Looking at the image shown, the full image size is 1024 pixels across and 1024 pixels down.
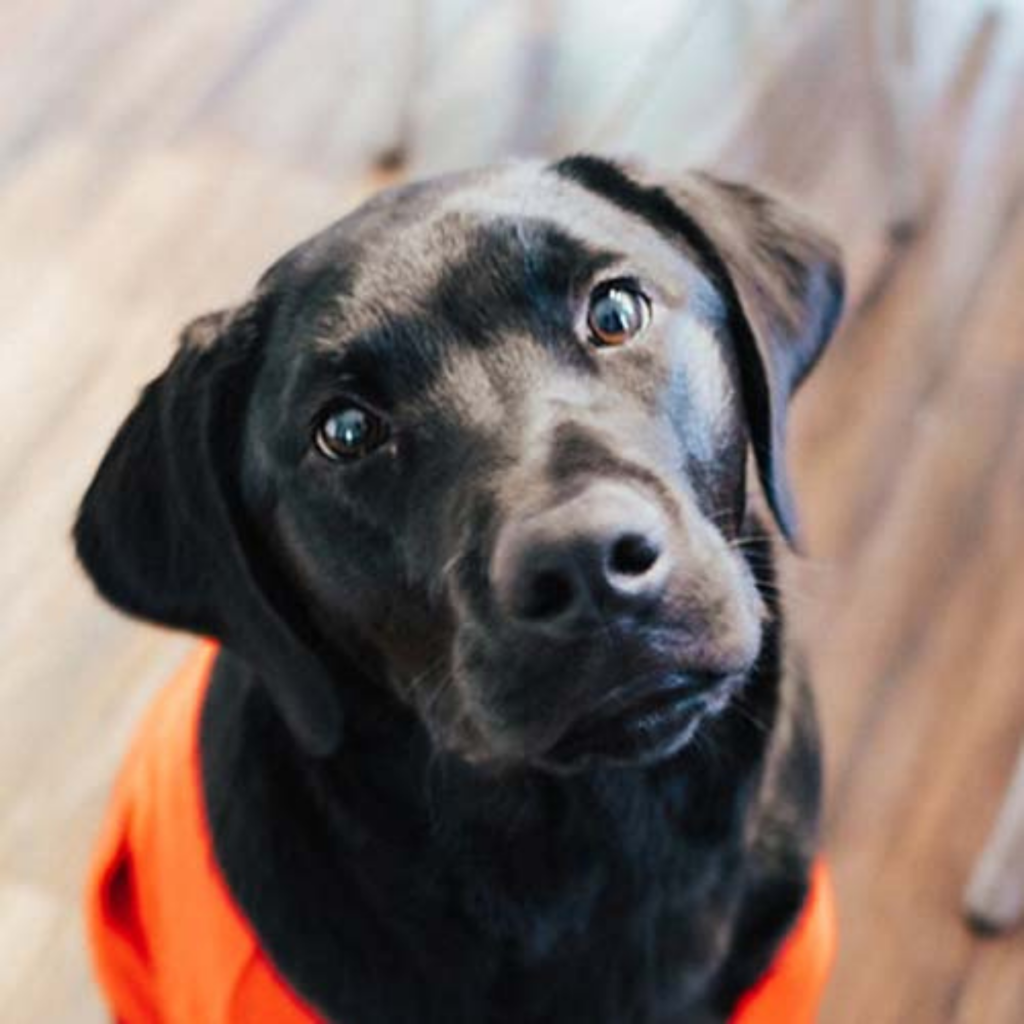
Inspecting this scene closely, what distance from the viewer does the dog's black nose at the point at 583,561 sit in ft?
3.39

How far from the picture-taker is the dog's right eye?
1.22 metres

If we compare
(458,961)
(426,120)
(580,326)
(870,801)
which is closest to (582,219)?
(580,326)

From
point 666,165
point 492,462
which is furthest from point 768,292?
point 666,165

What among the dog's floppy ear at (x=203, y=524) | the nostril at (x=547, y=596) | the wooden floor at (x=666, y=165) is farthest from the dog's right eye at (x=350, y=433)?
the wooden floor at (x=666, y=165)

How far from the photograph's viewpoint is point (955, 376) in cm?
237

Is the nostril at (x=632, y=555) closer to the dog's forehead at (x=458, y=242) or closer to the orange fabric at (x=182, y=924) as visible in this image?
the dog's forehead at (x=458, y=242)

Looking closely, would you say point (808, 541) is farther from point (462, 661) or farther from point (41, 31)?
point (41, 31)

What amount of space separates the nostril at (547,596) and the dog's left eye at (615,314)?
24 cm

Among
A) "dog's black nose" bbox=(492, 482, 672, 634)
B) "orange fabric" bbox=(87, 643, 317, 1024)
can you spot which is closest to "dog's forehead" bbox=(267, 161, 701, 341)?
"dog's black nose" bbox=(492, 482, 672, 634)

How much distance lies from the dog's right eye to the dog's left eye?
0.53 ft

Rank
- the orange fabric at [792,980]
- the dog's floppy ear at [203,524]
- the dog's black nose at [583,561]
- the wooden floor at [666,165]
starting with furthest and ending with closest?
1. the wooden floor at [666,165]
2. the orange fabric at [792,980]
3. the dog's floppy ear at [203,524]
4. the dog's black nose at [583,561]

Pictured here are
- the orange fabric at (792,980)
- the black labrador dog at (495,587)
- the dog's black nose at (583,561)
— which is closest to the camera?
the dog's black nose at (583,561)

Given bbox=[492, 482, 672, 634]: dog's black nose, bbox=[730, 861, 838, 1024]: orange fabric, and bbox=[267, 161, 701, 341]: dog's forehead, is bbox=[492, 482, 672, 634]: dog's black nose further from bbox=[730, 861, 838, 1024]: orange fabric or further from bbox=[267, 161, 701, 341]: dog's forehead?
bbox=[730, 861, 838, 1024]: orange fabric

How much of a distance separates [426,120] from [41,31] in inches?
29.1
